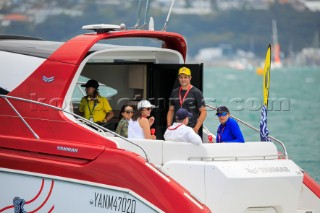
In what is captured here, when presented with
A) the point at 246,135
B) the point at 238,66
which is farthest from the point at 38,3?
the point at 246,135

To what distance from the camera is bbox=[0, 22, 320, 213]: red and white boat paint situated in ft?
38.0

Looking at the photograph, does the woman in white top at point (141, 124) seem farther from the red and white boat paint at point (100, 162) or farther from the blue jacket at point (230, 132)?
the blue jacket at point (230, 132)

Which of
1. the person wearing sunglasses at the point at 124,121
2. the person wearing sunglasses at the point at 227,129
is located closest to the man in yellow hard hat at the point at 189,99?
the person wearing sunglasses at the point at 227,129

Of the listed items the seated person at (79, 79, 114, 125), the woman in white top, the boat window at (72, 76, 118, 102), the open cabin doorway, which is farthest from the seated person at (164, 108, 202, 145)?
the boat window at (72, 76, 118, 102)

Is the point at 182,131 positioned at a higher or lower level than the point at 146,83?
lower

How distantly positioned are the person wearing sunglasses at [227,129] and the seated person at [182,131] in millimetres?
548

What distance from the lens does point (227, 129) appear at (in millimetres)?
12836

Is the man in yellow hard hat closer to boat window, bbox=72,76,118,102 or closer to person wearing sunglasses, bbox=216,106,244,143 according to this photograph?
person wearing sunglasses, bbox=216,106,244,143

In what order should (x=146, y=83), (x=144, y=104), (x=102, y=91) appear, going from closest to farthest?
(x=144, y=104) → (x=146, y=83) → (x=102, y=91)

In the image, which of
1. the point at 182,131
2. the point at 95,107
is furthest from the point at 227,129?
the point at 95,107

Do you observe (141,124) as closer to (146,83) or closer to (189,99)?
(189,99)

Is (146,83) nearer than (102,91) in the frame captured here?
Yes

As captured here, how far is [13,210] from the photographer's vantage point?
41.7 ft

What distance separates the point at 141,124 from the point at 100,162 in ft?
3.55
